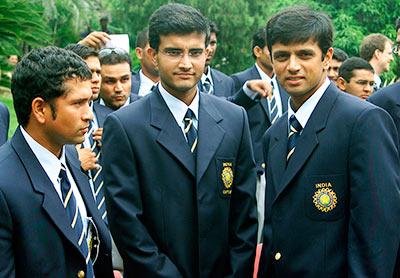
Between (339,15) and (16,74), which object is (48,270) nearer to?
(16,74)

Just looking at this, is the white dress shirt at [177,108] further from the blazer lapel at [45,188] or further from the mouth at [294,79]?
the blazer lapel at [45,188]

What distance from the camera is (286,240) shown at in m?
3.93

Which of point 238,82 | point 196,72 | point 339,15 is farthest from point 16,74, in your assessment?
point 339,15

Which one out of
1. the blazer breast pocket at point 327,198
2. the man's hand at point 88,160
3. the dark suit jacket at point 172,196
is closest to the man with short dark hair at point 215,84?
the man's hand at point 88,160

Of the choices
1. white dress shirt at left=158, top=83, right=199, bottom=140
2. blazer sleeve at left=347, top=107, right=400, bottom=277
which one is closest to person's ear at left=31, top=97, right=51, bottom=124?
white dress shirt at left=158, top=83, right=199, bottom=140

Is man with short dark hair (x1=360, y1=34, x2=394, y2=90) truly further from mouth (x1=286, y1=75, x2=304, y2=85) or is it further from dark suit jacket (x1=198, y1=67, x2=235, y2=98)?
mouth (x1=286, y1=75, x2=304, y2=85)

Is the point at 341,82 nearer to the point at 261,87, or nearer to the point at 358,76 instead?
the point at 358,76

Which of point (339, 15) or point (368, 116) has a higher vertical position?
point (368, 116)

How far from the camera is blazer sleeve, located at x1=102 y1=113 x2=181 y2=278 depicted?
3936 millimetres

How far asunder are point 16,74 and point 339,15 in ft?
89.4

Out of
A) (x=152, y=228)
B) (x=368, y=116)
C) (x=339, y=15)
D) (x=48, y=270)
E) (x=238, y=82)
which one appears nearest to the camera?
(x=48, y=270)

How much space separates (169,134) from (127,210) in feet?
1.55

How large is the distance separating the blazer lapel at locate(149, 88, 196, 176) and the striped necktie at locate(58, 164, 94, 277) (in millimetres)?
612

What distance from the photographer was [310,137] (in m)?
3.90
